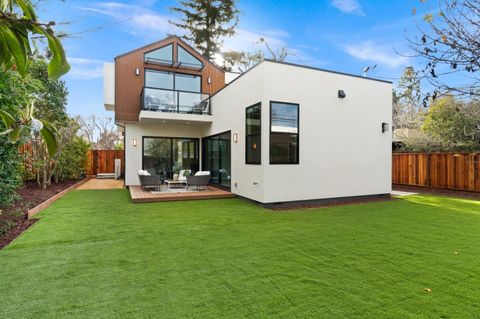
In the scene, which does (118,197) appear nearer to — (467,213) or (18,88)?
(18,88)

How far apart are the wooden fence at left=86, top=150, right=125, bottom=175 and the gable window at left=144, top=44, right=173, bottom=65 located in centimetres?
682

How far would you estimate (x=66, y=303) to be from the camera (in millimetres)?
2584

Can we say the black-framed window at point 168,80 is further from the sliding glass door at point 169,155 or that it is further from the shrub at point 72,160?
the shrub at point 72,160

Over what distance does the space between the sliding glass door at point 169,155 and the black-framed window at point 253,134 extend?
5228mm

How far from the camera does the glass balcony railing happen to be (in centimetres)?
1116

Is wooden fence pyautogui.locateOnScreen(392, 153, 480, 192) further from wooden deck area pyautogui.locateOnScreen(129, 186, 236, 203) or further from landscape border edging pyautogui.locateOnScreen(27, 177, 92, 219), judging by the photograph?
landscape border edging pyautogui.locateOnScreen(27, 177, 92, 219)

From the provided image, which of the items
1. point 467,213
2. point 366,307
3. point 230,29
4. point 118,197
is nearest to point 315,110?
point 467,213

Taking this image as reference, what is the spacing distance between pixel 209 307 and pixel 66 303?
1396 mm

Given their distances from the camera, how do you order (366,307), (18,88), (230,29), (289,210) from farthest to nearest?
1. (230,29)
2. (289,210)
3. (18,88)
4. (366,307)

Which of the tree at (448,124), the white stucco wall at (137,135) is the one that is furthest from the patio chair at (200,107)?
the tree at (448,124)

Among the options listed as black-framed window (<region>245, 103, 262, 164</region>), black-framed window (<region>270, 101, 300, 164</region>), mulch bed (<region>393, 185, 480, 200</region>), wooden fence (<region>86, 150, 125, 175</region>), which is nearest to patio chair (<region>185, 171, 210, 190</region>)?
black-framed window (<region>245, 103, 262, 164</region>)

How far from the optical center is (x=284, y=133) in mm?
7875

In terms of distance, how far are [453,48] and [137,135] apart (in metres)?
12.2

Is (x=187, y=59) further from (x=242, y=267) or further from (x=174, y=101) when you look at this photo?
(x=242, y=267)
